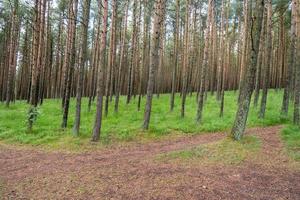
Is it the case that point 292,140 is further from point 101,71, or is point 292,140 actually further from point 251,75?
point 101,71

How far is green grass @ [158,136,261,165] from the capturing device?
7.24m

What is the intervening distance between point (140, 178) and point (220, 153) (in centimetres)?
276

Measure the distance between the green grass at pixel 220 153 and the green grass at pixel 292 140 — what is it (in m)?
0.96

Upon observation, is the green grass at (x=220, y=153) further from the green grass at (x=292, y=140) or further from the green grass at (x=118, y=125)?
the green grass at (x=118, y=125)

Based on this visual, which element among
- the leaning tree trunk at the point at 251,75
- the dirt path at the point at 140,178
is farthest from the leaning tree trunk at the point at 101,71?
the leaning tree trunk at the point at 251,75

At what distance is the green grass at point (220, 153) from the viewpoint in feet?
23.7

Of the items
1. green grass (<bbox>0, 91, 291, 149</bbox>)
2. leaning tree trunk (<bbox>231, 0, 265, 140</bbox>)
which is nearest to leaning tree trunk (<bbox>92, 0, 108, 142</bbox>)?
green grass (<bbox>0, 91, 291, 149</bbox>)

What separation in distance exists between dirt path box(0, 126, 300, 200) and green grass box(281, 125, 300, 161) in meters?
0.31

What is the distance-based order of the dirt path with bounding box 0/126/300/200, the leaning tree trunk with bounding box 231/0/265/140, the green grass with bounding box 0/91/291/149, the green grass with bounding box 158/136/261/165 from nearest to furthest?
1. the dirt path with bounding box 0/126/300/200
2. the green grass with bounding box 158/136/261/165
3. the leaning tree trunk with bounding box 231/0/265/140
4. the green grass with bounding box 0/91/291/149

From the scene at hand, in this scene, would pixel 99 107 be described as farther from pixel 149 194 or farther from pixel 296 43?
pixel 296 43

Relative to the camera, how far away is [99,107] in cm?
993

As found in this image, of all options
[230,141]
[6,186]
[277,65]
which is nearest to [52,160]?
[6,186]

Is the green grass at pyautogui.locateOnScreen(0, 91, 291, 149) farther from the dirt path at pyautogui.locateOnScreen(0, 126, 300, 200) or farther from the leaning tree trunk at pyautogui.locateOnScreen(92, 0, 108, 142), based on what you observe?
the dirt path at pyautogui.locateOnScreen(0, 126, 300, 200)

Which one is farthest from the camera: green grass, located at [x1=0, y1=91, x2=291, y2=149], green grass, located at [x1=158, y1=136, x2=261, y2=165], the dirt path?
green grass, located at [x1=0, y1=91, x2=291, y2=149]
